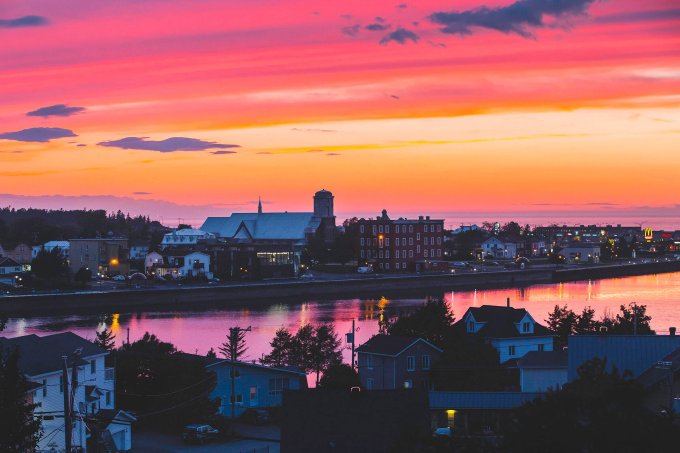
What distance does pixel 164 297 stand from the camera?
34.6 metres

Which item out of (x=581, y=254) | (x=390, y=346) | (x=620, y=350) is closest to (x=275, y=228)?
(x=581, y=254)

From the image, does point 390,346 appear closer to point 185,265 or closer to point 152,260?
point 185,265

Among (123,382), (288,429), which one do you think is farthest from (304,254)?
(288,429)

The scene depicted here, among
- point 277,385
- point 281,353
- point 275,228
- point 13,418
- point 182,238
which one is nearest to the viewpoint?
point 13,418

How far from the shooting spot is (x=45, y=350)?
1084 cm

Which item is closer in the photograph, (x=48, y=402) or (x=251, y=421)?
(x=48, y=402)

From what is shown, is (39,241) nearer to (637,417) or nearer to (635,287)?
(635,287)

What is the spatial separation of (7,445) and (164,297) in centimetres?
2779

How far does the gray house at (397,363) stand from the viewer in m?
13.4

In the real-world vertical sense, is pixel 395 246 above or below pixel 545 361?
above

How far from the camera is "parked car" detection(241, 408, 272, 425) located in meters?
12.1

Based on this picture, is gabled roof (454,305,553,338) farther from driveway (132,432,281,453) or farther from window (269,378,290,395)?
driveway (132,432,281,453)

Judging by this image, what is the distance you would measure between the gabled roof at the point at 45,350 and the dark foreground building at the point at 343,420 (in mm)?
3911

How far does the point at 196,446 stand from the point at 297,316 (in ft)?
60.1
